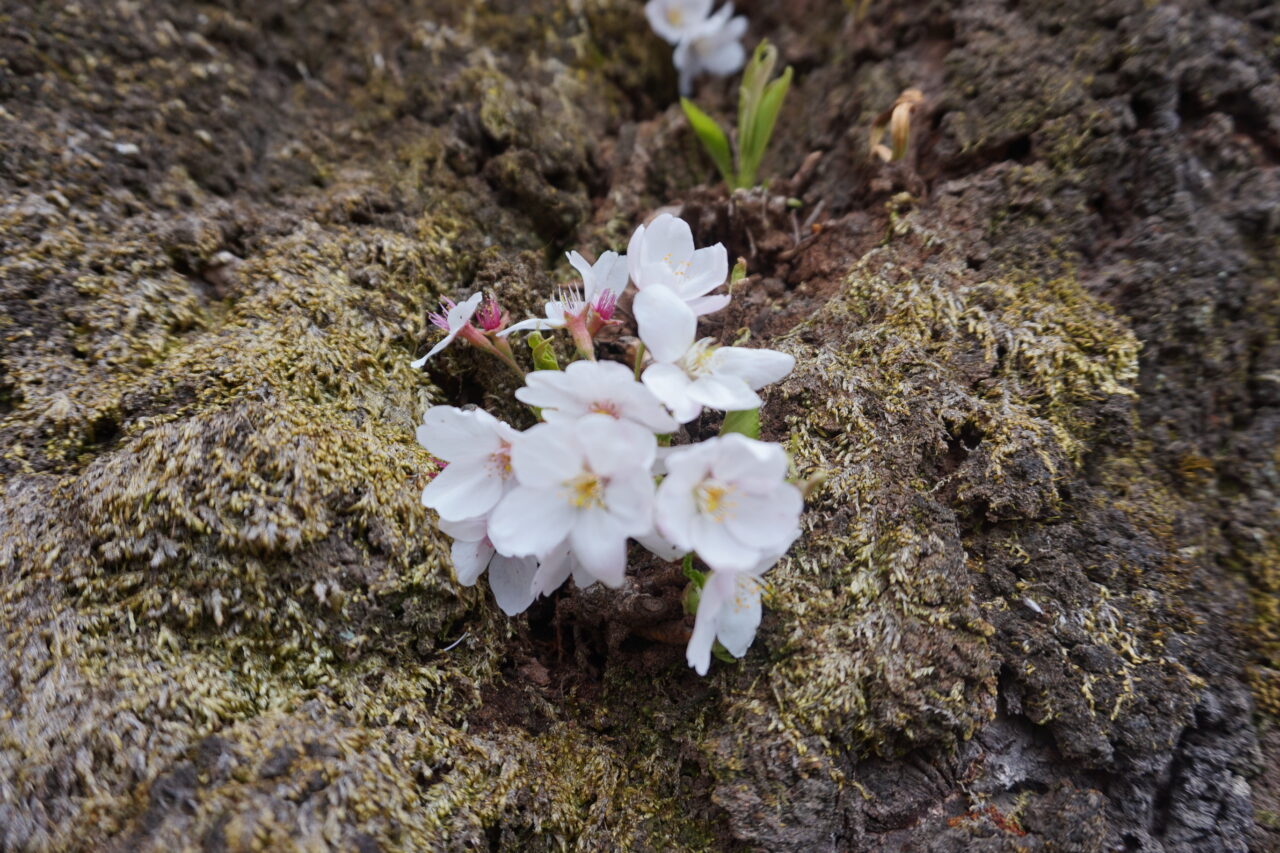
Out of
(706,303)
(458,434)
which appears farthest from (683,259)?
(458,434)

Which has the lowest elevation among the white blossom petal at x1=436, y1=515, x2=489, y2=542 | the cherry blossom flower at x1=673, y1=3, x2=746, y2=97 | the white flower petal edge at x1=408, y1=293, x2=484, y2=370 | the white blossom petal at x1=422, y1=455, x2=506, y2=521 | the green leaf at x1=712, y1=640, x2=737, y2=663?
the green leaf at x1=712, y1=640, x2=737, y2=663

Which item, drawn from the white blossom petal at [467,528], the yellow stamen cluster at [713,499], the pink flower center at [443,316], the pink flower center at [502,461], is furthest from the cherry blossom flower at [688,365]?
the pink flower center at [443,316]

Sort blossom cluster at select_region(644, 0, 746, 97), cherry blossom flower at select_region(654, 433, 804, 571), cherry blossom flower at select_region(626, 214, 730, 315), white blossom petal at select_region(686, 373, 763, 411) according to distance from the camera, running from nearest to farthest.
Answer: cherry blossom flower at select_region(654, 433, 804, 571) < white blossom petal at select_region(686, 373, 763, 411) < cherry blossom flower at select_region(626, 214, 730, 315) < blossom cluster at select_region(644, 0, 746, 97)

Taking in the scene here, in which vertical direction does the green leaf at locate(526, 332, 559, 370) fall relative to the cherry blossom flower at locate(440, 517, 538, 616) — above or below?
above

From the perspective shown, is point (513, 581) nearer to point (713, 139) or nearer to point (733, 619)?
point (733, 619)

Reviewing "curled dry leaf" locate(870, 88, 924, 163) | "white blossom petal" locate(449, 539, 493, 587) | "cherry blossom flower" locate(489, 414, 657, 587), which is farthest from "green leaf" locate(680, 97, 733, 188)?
"white blossom petal" locate(449, 539, 493, 587)

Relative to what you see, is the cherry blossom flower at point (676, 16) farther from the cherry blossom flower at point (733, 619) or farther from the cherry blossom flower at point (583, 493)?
the cherry blossom flower at point (733, 619)

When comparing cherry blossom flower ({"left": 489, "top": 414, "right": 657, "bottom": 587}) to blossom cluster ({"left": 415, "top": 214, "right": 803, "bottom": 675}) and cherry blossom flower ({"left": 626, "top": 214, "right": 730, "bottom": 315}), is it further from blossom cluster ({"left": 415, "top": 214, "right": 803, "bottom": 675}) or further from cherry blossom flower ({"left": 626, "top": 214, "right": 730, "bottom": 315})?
cherry blossom flower ({"left": 626, "top": 214, "right": 730, "bottom": 315})

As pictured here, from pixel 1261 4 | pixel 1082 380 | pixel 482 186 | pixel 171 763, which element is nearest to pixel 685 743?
pixel 171 763

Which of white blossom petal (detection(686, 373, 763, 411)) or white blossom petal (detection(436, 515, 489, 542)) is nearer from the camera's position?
white blossom petal (detection(686, 373, 763, 411))
